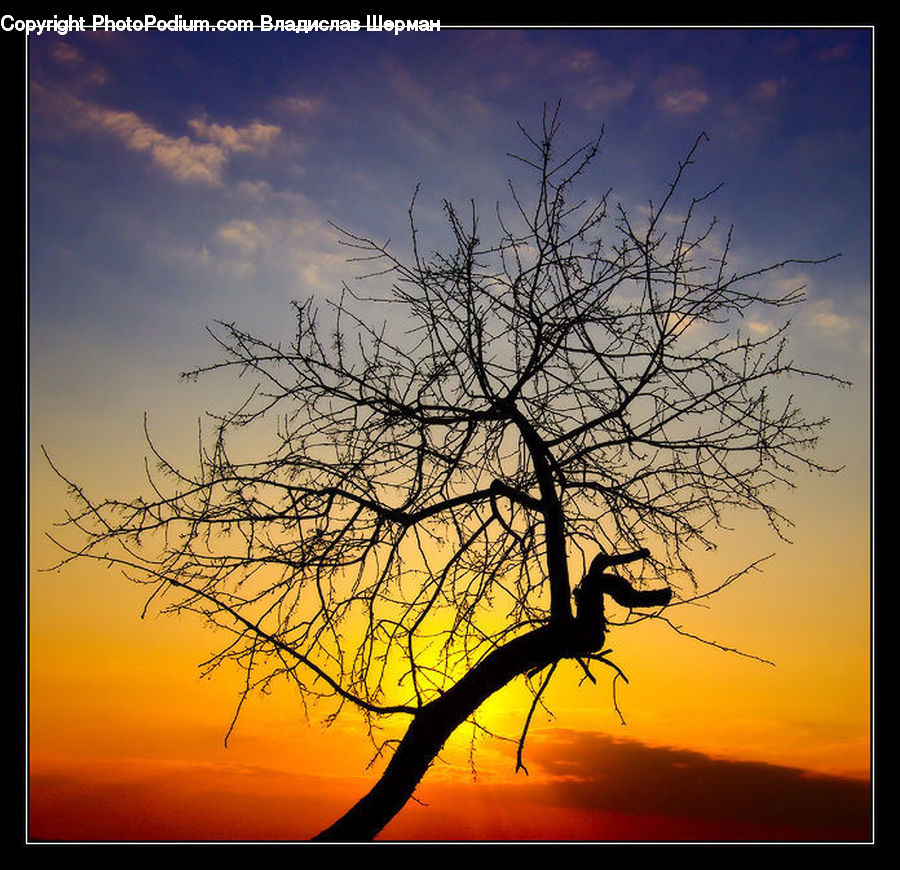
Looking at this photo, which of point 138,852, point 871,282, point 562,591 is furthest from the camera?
point 871,282

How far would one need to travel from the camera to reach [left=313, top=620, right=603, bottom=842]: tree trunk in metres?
4.59

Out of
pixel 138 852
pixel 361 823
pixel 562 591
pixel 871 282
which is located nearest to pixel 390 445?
pixel 562 591

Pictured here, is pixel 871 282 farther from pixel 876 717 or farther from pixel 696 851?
pixel 696 851

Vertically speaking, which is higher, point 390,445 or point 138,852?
point 390,445

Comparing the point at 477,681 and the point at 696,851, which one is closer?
the point at 696,851

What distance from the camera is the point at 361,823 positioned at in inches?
180

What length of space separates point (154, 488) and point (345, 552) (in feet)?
3.78

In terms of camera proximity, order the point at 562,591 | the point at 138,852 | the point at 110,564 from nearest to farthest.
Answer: the point at 138,852 < the point at 110,564 < the point at 562,591

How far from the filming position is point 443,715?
4695 millimetres

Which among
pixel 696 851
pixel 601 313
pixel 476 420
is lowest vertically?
pixel 696 851

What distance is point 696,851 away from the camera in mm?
4078

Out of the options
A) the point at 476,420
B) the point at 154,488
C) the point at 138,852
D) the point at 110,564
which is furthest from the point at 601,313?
the point at 138,852

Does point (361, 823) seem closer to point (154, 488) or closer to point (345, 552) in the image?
point (345, 552)

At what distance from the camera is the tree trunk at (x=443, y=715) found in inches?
181
